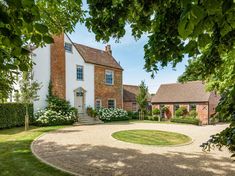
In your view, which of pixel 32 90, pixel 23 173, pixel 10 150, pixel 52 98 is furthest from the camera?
pixel 52 98

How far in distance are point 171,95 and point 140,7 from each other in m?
33.3

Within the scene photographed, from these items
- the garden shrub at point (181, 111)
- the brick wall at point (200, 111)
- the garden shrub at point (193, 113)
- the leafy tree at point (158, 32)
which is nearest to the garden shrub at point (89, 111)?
the garden shrub at point (181, 111)

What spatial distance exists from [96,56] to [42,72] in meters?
9.27

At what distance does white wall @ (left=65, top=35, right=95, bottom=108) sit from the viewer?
89.0ft

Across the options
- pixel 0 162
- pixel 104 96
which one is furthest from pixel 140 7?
pixel 104 96

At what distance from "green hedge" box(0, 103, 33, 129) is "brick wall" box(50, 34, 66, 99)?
4716mm

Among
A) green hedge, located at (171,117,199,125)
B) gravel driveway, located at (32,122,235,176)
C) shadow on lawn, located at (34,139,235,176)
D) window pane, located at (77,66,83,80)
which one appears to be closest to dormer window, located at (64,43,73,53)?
window pane, located at (77,66,83,80)

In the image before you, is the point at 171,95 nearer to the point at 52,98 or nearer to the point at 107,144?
the point at 52,98

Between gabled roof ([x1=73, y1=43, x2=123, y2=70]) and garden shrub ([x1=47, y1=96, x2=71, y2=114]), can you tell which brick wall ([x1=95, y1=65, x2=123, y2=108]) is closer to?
gabled roof ([x1=73, y1=43, x2=123, y2=70])

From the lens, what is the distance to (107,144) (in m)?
13.7

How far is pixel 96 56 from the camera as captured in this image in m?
32.1

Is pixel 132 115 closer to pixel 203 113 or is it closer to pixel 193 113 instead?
pixel 193 113

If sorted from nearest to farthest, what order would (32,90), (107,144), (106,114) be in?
(107,144), (32,90), (106,114)

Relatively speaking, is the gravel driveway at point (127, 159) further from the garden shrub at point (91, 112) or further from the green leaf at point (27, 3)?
the garden shrub at point (91, 112)
